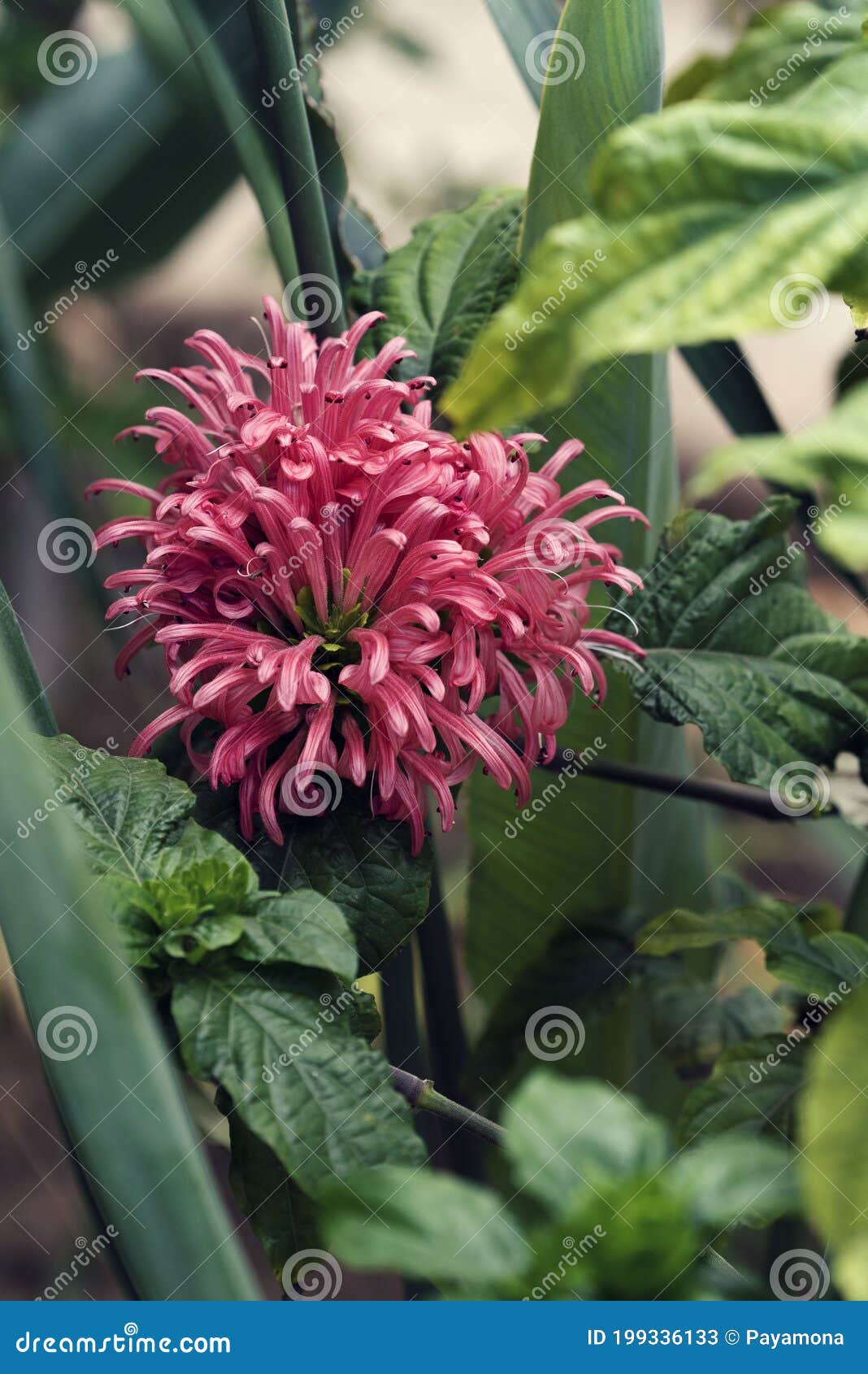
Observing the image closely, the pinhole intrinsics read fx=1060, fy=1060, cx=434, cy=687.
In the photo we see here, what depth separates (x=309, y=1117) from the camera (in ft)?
0.76

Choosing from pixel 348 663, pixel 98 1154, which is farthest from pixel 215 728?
pixel 98 1154

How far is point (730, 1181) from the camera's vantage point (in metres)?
0.18

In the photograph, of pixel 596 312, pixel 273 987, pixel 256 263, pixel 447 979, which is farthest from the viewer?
pixel 256 263

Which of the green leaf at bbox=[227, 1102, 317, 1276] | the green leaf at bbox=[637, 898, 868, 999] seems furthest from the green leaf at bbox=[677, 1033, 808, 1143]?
the green leaf at bbox=[227, 1102, 317, 1276]

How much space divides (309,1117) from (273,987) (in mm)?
35

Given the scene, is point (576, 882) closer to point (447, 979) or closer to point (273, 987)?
point (447, 979)

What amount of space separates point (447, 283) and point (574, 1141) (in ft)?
1.08

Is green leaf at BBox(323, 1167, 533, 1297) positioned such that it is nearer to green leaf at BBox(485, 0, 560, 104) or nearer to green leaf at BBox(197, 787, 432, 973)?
green leaf at BBox(197, 787, 432, 973)

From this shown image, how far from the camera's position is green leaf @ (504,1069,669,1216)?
17cm

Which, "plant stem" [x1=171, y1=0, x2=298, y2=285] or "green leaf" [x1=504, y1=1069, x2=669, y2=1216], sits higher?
"plant stem" [x1=171, y1=0, x2=298, y2=285]

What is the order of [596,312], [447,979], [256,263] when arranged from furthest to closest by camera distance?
[256,263]
[447,979]
[596,312]

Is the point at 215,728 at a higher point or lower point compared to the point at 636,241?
lower

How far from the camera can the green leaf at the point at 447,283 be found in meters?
0.39

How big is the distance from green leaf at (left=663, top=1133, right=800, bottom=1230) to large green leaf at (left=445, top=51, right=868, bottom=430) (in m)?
0.13
